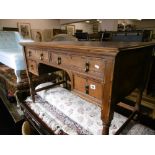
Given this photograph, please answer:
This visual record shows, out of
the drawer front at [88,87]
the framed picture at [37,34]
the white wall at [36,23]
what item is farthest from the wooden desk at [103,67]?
the framed picture at [37,34]

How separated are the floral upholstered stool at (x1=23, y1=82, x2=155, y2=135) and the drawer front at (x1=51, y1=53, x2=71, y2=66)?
2.19ft

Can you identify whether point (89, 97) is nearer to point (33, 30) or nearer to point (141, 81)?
point (141, 81)

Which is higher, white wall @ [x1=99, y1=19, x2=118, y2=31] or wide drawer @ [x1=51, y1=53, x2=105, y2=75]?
white wall @ [x1=99, y1=19, x2=118, y2=31]

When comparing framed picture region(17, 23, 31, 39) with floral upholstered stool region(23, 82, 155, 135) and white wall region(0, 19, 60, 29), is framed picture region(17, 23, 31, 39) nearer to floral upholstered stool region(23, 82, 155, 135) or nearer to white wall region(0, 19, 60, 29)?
white wall region(0, 19, 60, 29)

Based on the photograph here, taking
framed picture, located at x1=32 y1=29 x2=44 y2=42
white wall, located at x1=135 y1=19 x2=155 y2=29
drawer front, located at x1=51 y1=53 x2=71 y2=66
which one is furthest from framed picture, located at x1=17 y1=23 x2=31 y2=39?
drawer front, located at x1=51 y1=53 x2=71 y2=66

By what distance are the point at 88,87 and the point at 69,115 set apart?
698 mm

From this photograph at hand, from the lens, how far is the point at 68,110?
1.59 meters

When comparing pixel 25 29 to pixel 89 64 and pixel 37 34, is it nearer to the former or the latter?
pixel 37 34

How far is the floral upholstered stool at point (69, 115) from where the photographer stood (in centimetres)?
130

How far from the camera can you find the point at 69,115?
1.53 meters

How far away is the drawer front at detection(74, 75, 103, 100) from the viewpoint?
0.90 metres
